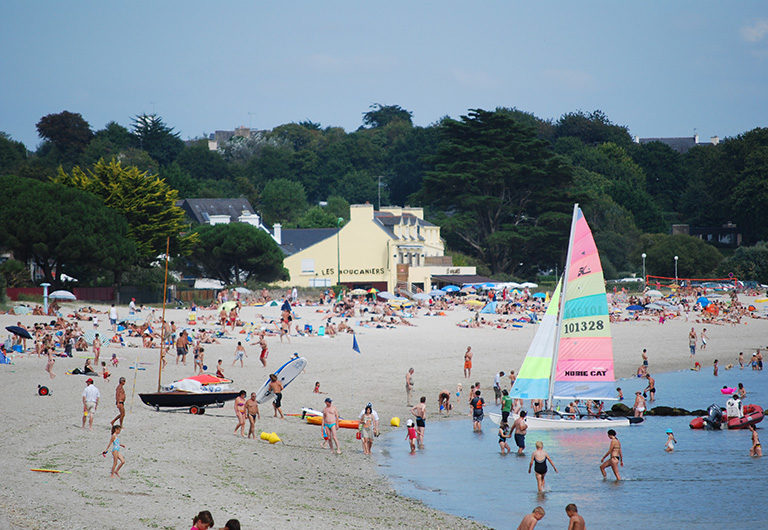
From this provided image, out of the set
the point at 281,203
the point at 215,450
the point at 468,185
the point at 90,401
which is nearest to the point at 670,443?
the point at 215,450

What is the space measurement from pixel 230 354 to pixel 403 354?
7803mm

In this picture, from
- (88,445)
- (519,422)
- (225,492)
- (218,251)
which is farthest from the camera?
(218,251)

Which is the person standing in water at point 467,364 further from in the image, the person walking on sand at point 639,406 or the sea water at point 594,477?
the person walking on sand at point 639,406

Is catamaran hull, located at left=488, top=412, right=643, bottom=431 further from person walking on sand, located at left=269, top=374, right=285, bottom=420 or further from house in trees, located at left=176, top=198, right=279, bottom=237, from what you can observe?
house in trees, located at left=176, top=198, right=279, bottom=237

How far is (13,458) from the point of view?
17.7m

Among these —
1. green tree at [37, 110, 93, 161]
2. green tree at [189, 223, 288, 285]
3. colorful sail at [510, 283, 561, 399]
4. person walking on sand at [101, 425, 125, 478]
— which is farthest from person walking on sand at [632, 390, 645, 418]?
green tree at [37, 110, 93, 161]

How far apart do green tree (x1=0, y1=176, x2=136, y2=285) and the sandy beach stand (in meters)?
11.9

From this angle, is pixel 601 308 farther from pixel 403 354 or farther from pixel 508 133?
pixel 508 133

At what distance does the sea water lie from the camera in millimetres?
18719

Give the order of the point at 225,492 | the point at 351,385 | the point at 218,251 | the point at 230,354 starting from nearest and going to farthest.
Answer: the point at 225,492, the point at 351,385, the point at 230,354, the point at 218,251

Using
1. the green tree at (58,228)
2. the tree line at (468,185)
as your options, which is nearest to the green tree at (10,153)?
the tree line at (468,185)

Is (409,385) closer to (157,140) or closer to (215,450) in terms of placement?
(215,450)

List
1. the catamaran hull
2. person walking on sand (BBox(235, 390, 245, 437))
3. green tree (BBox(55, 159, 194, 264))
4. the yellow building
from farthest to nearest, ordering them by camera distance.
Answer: the yellow building, green tree (BBox(55, 159, 194, 264)), the catamaran hull, person walking on sand (BBox(235, 390, 245, 437))

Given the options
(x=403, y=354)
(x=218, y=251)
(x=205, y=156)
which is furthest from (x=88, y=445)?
(x=205, y=156)
